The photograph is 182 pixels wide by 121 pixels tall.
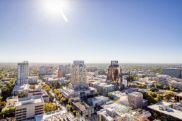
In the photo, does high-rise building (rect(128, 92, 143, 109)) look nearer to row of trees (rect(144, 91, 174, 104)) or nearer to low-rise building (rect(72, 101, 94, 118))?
row of trees (rect(144, 91, 174, 104))

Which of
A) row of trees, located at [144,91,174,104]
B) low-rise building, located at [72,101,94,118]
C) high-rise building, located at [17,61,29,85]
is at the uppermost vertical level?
high-rise building, located at [17,61,29,85]

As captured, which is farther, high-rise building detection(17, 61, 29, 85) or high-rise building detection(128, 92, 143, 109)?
high-rise building detection(17, 61, 29, 85)

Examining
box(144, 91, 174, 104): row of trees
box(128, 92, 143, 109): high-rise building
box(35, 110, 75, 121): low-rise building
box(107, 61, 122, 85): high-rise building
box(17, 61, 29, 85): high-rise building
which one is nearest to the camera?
box(35, 110, 75, 121): low-rise building

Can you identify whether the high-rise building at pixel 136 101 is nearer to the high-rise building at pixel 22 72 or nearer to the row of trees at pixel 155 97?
the row of trees at pixel 155 97

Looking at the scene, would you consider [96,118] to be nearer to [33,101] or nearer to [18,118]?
[33,101]

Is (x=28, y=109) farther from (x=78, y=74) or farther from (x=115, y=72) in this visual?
(x=115, y=72)

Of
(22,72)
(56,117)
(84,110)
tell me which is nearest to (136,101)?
(84,110)

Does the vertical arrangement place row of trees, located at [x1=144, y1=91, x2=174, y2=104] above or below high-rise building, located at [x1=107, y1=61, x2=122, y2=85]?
below

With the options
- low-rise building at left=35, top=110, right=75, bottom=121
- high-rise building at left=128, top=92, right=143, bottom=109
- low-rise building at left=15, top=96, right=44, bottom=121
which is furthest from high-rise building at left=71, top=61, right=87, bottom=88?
low-rise building at left=35, top=110, right=75, bottom=121

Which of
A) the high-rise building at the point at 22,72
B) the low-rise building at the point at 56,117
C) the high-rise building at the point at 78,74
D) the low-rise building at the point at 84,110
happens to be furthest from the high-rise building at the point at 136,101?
the high-rise building at the point at 22,72
